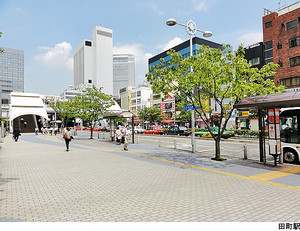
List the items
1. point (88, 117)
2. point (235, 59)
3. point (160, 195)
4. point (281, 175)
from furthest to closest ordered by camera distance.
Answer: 1. point (88, 117)
2. point (235, 59)
3. point (281, 175)
4. point (160, 195)

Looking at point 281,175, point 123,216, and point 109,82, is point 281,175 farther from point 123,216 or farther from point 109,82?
point 109,82

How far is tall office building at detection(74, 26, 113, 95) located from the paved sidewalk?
561 ft

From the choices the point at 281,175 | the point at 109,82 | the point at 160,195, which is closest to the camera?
the point at 160,195

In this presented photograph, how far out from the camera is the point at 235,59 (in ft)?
33.4

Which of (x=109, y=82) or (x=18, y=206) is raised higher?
(x=109, y=82)

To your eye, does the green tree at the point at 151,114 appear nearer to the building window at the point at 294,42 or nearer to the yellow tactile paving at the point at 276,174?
the building window at the point at 294,42

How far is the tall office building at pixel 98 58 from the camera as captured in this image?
17600 centimetres

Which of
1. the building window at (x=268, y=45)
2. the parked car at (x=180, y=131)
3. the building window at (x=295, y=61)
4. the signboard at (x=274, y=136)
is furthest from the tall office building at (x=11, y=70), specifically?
the signboard at (x=274, y=136)

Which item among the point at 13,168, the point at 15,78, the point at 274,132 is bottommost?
the point at 13,168

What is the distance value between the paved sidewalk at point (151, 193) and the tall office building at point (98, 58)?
170892mm

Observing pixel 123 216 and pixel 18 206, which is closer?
pixel 123 216

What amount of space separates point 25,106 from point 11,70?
92585 mm
